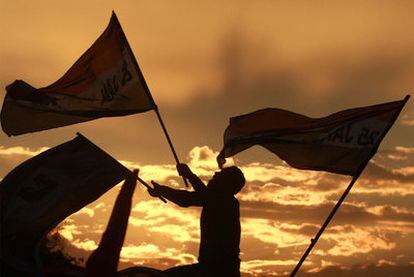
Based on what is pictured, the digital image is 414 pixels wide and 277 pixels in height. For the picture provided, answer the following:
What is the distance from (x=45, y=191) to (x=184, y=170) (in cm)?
256

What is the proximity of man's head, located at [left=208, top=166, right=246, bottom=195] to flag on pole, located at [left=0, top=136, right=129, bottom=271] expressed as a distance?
4.79 feet

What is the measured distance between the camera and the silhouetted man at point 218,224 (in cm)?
1185

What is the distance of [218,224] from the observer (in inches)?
473

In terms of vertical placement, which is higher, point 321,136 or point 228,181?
point 321,136

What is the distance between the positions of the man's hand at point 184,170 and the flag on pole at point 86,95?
5.66ft

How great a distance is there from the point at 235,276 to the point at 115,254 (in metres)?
3.05

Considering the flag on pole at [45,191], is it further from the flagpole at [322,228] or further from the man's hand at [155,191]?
the flagpole at [322,228]

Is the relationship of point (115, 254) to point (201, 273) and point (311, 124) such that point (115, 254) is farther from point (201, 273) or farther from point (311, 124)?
point (311, 124)

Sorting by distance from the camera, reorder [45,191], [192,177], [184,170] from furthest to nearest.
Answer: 1. [184,170]
2. [192,177]
3. [45,191]

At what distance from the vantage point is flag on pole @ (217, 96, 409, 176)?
47.5ft

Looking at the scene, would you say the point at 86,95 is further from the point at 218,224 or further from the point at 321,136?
the point at 321,136

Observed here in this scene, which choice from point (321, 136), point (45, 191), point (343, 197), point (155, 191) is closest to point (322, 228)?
point (343, 197)

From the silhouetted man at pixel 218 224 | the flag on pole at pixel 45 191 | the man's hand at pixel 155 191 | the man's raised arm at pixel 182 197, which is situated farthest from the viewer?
the man's hand at pixel 155 191

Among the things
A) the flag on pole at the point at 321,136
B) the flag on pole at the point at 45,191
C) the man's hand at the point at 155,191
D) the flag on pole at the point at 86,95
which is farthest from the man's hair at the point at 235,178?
the flag on pole at the point at 86,95
